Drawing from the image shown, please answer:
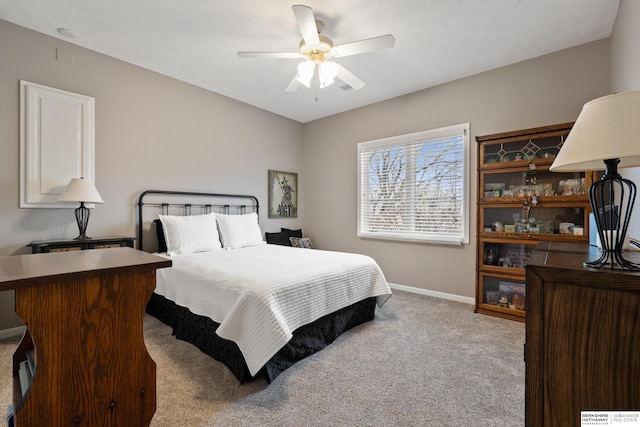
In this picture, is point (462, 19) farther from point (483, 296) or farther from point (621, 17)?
point (483, 296)

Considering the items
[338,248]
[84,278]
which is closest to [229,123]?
[338,248]

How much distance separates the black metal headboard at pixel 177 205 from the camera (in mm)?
3395

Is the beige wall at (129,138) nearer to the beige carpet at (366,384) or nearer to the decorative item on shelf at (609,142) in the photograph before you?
the beige carpet at (366,384)

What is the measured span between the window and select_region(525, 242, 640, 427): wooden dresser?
2.84m

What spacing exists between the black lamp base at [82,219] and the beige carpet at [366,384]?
1.01 metres

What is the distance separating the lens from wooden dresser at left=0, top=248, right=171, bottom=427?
947mm

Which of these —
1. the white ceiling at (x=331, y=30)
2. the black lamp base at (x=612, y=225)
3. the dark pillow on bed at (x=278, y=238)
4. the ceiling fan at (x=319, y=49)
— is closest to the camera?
the black lamp base at (x=612, y=225)

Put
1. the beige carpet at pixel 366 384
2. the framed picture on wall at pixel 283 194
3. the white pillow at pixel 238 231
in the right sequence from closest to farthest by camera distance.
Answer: the beige carpet at pixel 366 384 → the white pillow at pixel 238 231 → the framed picture on wall at pixel 283 194

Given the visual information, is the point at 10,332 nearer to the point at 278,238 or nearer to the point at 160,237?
the point at 160,237

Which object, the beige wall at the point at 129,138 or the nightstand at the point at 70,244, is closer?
the nightstand at the point at 70,244

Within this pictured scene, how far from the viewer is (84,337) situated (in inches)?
40.9

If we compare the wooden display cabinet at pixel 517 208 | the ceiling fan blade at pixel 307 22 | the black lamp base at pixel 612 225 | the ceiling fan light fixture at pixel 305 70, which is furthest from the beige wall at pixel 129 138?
the black lamp base at pixel 612 225

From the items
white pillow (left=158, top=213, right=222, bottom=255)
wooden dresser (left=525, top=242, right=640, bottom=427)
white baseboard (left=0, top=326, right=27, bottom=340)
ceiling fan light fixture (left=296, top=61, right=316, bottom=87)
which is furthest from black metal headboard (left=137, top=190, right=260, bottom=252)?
wooden dresser (left=525, top=242, right=640, bottom=427)

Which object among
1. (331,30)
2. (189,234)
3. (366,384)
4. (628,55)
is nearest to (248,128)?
(189,234)
